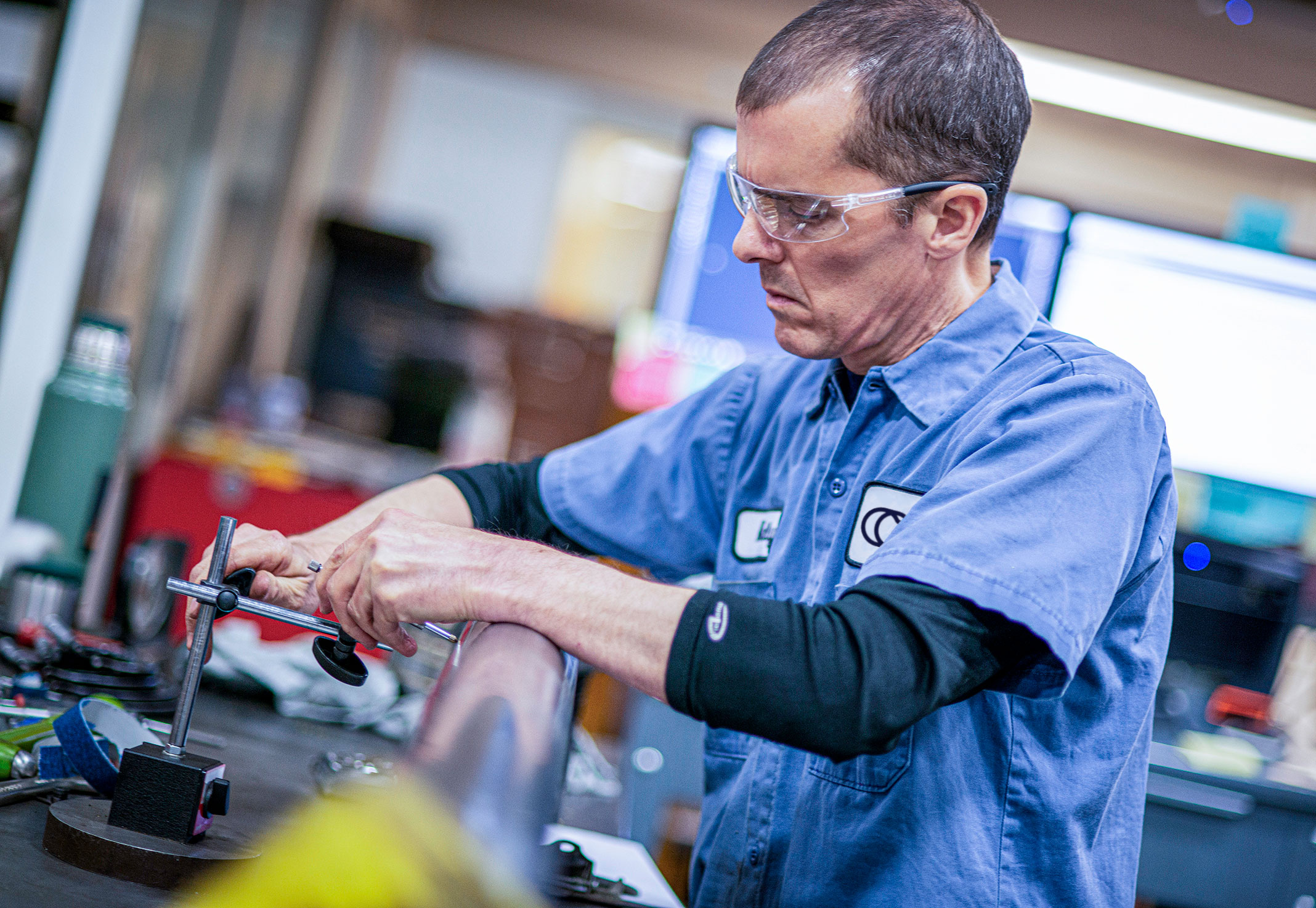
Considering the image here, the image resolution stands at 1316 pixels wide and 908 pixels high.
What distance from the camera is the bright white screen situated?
2551mm

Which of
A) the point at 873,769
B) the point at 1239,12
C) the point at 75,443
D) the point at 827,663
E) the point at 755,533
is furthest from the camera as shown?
the point at 1239,12

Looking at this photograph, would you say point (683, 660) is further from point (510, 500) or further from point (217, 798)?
point (510, 500)

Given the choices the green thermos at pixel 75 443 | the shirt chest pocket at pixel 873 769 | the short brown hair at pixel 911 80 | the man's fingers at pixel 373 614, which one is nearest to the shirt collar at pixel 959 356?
the short brown hair at pixel 911 80

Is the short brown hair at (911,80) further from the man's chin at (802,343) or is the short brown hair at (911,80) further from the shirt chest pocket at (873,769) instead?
the shirt chest pocket at (873,769)

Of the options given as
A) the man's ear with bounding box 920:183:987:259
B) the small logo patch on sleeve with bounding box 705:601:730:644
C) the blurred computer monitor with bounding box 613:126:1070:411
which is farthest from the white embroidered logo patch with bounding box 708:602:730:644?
the blurred computer monitor with bounding box 613:126:1070:411

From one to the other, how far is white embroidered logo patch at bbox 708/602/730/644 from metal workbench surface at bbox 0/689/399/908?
397 mm

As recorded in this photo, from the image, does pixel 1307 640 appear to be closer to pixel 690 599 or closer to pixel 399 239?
pixel 399 239

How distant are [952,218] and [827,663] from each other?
1.63 ft

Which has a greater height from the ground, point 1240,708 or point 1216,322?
point 1216,322

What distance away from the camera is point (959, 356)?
100 centimetres

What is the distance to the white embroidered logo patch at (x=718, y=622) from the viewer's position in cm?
70

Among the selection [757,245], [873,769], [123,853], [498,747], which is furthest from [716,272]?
[498,747]

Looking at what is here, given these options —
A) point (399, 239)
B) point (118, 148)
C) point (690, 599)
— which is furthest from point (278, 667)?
point (399, 239)

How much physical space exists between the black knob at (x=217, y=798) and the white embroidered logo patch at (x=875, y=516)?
0.55 m
